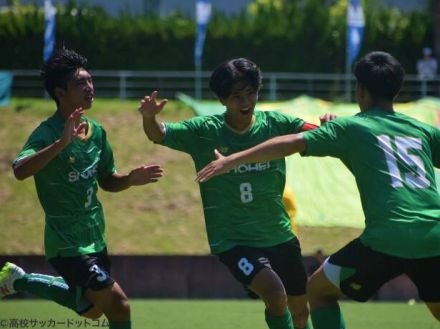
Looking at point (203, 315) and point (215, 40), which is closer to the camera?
point (203, 315)

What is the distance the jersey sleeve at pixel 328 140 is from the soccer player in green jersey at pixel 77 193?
5.54 ft

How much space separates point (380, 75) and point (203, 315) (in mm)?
5829

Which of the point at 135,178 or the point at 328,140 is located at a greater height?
the point at 328,140

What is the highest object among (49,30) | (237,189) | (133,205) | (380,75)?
(380,75)

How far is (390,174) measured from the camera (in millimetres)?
6258

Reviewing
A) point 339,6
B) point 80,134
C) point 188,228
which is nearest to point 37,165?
point 80,134

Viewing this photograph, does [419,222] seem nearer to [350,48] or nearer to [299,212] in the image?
[299,212]

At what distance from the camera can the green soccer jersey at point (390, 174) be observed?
6.15 metres

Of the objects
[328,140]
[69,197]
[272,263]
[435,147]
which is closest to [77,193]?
[69,197]

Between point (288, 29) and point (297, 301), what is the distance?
2151 cm

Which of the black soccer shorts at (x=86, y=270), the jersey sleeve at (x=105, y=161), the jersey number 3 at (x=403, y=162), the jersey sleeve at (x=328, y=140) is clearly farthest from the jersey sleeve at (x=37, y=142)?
the jersey number 3 at (x=403, y=162)

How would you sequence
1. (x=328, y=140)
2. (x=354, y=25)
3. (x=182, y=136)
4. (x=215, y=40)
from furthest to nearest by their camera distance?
(x=215, y=40), (x=354, y=25), (x=182, y=136), (x=328, y=140)

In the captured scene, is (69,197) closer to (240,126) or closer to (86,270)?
(86,270)

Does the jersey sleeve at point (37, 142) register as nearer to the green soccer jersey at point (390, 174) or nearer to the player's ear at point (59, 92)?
the player's ear at point (59, 92)
